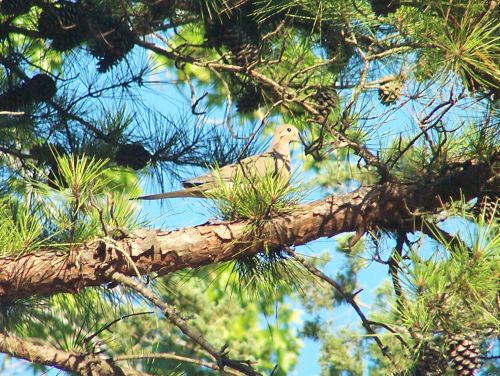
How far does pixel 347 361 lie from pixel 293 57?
106 inches

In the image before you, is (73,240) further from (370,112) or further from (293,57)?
(293,57)

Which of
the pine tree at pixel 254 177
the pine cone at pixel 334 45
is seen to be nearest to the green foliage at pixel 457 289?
the pine tree at pixel 254 177

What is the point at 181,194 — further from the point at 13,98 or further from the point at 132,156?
the point at 13,98

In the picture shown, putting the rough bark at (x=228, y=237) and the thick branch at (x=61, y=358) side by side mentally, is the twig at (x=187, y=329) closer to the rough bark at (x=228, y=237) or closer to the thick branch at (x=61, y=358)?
the rough bark at (x=228, y=237)

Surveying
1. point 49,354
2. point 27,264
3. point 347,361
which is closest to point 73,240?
point 27,264

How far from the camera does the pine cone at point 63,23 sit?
390 cm

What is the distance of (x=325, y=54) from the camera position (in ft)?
13.6

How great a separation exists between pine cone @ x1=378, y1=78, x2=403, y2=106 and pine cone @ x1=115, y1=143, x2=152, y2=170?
116 centimetres

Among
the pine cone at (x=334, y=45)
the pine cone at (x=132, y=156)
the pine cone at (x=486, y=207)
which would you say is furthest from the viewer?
the pine cone at (x=132, y=156)

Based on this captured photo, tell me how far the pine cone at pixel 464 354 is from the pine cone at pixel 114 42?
2228mm

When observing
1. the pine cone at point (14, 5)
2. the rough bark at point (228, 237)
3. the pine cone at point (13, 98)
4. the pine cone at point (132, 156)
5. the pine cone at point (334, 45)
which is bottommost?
the rough bark at point (228, 237)

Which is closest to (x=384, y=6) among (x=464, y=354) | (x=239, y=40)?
(x=464, y=354)

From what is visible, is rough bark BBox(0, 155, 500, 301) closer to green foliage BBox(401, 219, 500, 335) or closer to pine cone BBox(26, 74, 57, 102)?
green foliage BBox(401, 219, 500, 335)

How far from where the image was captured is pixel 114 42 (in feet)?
13.2
